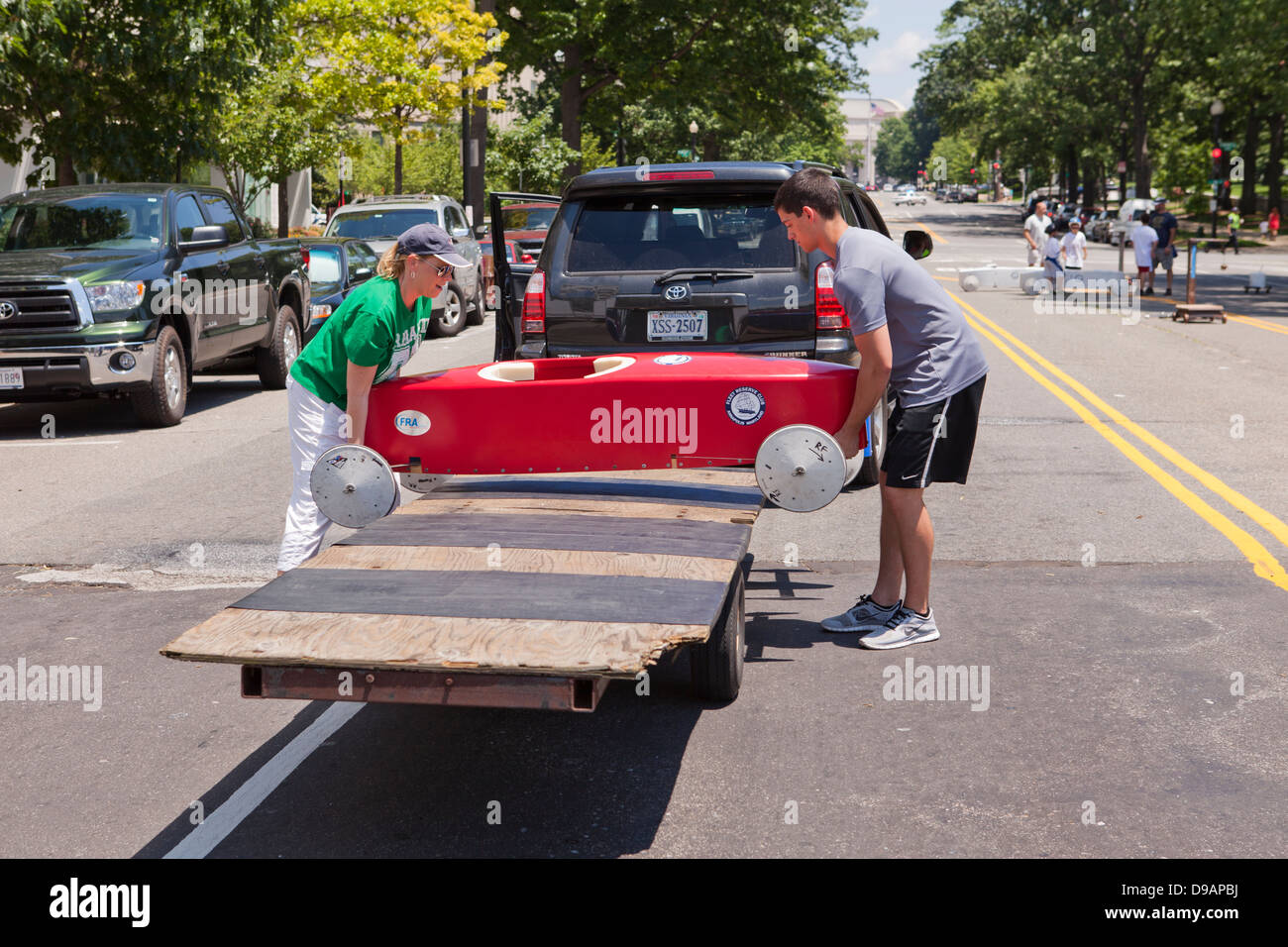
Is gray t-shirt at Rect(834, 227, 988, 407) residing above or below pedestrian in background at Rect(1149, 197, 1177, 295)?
below

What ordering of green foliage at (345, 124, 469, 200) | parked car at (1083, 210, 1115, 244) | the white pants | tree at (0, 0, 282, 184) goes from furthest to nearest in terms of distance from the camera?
parked car at (1083, 210, 1115, 244)
green foliage at (345, 124, 469, 200)
tree at (0, 0, 282, 184)
the white pants

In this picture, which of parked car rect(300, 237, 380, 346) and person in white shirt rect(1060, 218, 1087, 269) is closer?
parked car rect(300, 237, 380, 346)

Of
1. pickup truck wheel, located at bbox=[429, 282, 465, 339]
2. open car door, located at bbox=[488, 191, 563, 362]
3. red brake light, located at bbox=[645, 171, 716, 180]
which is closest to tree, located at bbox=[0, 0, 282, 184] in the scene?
pickup truck wheel, located at bbox=[429, 282, 465, 339]

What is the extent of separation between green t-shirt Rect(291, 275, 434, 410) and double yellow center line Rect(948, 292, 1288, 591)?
14.5 ft

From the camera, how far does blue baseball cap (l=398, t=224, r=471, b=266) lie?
538 centimetres

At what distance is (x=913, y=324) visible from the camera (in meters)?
5.70

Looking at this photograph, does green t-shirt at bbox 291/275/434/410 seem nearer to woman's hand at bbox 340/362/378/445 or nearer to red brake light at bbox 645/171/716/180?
woman's hand at bbox 340/362/378/445

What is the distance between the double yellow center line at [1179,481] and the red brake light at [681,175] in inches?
139

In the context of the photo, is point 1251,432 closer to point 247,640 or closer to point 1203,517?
point 1203,517

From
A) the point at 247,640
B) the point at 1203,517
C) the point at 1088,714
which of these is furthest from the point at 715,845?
the point at 1203,517

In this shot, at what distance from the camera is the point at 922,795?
4.41 metres

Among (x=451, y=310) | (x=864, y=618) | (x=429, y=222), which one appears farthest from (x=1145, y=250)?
(x=864, y=618)

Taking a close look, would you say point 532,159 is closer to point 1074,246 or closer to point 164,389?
point 1074,246

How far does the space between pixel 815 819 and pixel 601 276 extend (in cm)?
413
